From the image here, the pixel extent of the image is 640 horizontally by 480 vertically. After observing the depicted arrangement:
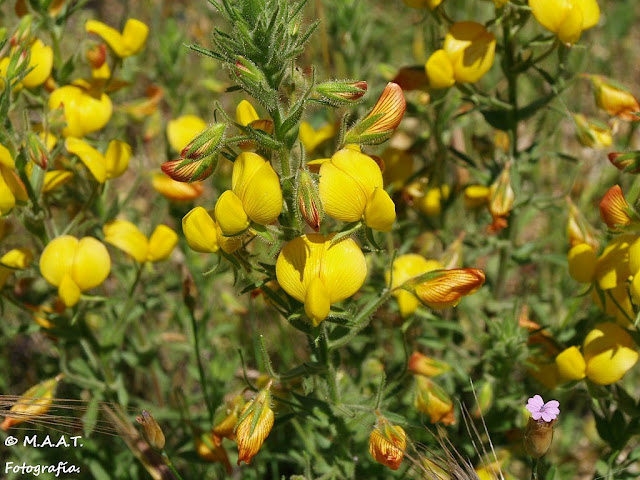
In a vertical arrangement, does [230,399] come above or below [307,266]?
below

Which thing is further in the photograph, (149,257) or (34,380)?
(34,380)

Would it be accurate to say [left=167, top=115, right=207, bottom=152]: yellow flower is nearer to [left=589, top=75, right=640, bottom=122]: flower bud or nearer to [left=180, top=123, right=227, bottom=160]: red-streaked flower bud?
[left=180, top=123, right=227, bottom=160]: red-streaked flower bud

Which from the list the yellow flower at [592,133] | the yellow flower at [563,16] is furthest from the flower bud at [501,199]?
the yellow flower at [563,16]

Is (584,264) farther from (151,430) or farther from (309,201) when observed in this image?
(151,430)

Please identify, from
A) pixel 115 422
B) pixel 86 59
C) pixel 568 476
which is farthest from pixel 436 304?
pixel 86 59

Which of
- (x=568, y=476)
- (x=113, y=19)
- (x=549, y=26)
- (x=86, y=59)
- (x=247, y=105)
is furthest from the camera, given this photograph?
(x=113, y=19)

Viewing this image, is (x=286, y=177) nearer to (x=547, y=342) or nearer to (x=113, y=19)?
(x=547, y=342)

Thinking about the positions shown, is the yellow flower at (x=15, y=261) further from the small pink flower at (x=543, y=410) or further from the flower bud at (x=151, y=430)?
the small pink flower at (x=543, y=410)

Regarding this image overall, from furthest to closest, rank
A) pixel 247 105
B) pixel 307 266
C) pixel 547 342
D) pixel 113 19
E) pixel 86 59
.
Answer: pixel 113 19
pixel 86 59
pixel 547 342
pixel 247 105
pixel 307 266

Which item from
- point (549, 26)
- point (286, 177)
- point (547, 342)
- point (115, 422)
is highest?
point (549, 26)
